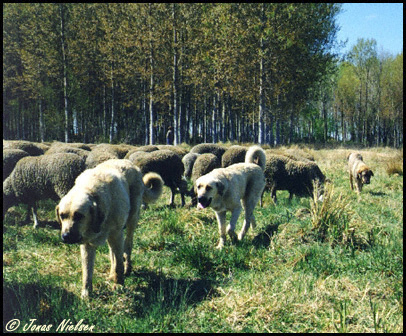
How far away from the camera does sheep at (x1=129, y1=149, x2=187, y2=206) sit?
29.6ft

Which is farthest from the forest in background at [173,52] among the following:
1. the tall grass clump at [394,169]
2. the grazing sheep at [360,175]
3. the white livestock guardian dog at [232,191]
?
the white livestock guardian dog at [232,191]

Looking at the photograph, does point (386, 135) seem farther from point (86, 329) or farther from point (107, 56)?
point (86, 329)

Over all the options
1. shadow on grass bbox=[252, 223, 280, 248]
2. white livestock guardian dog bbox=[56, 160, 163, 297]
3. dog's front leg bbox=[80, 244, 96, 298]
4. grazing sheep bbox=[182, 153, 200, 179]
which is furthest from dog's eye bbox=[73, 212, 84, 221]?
grazing sheep bbox=[182, 153, 200, 179]

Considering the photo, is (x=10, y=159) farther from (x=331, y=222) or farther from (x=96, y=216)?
(x=331, y=222)

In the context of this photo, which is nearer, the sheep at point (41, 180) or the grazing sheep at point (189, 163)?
the sheep at point (41, 180)

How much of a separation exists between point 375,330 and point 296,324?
27.8 inches

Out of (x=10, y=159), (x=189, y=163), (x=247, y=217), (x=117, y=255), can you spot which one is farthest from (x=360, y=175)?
(x=10, y=159)

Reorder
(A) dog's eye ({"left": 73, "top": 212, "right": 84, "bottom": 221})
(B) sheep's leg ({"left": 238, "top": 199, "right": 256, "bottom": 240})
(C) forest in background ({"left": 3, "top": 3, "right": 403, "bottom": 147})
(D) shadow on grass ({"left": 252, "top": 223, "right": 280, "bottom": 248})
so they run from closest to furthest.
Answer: (A) dog's eye ({"left": 73, "top": 212, "right": 84, "bottom": 221})
(D) shadow on grass ({"left": 252, "top": 223, "right": 280, "bottom": 248})
(B) sheep's leg ({"left": 238, "top": 199, "right": 256, "bottom": 240})
(C) forest in background ({"left": 3, "top": 3, "right": 403, "bottom": 147})

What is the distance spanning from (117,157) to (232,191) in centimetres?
530

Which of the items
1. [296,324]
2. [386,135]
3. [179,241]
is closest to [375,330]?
[296,324]

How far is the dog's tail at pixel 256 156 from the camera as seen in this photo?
23.1 feet

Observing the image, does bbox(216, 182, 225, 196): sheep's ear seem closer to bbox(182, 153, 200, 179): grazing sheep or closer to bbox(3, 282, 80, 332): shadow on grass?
bbox(3, 282, 80, 332): shadow on grass

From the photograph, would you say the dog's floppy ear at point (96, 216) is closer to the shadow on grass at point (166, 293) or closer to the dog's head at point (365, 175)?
the shadow on grass at point (166, 293)

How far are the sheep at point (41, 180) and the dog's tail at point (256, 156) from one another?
3.62 metres
